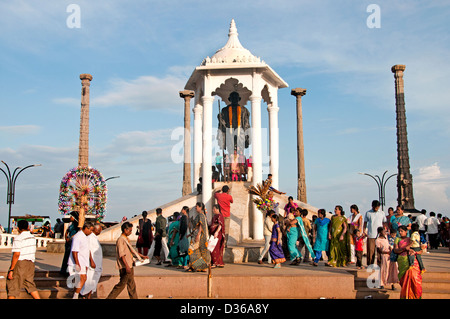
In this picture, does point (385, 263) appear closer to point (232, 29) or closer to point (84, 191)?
point (232, 29)

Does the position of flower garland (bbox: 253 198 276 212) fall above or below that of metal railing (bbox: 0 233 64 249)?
above

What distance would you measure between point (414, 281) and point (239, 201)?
8.98 meters

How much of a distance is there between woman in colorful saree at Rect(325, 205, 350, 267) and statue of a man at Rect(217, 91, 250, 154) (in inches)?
387

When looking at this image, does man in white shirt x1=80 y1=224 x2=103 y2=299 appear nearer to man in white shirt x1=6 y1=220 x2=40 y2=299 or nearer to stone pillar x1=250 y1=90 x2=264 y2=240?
man in white shirt x1=6 y1=220 x2=40 y2=299

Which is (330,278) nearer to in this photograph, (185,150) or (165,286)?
(165,286)

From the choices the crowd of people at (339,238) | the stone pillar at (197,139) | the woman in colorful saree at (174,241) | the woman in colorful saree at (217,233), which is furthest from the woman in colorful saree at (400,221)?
the stone pillar at (197,139)

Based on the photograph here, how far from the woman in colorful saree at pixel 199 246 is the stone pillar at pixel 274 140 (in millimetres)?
8520

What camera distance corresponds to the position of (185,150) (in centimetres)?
3906

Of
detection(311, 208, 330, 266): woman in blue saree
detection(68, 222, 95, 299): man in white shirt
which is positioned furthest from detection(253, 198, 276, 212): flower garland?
detection(68, 222, 95, 299): man in white shirt

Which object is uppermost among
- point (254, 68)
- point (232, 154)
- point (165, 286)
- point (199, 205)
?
point (254, 68)

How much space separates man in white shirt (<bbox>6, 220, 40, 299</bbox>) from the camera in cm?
769

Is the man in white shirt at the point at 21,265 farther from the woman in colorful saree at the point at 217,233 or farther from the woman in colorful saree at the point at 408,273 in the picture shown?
the woman in colorful saree at the point at 408,273

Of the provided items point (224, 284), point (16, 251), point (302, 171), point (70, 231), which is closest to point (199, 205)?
point (224, 284)

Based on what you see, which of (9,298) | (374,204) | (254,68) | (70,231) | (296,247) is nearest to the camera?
(9,298)
